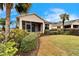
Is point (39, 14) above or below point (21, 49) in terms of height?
above

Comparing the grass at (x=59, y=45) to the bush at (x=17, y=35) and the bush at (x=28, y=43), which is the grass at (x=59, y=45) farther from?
the bush at (x=17, y=35)

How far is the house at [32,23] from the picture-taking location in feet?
18.6

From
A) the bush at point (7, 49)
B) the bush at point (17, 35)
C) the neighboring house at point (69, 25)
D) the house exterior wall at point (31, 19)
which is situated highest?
the house exterior wall at point (31, 19)

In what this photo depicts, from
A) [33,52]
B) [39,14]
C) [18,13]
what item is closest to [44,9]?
[39,14]

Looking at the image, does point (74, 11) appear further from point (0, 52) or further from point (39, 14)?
point (0, 52)

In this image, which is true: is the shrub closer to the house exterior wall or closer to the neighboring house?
the house exterior wall

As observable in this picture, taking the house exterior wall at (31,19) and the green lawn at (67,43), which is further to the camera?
the house exterior wall at (31,19)

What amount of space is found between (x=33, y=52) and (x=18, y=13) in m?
0.86

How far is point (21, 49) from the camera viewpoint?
5.61m

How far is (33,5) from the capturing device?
5605 millimetres

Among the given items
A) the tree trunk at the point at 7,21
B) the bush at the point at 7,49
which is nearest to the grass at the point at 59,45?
the bush at the point at 7,49

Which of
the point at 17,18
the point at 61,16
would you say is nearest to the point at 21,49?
the point at 17,18

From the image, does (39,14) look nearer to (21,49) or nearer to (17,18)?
(17,18)

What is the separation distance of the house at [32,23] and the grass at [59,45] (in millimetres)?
231
